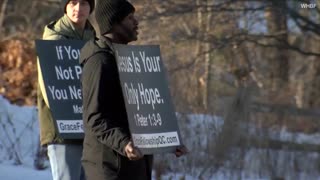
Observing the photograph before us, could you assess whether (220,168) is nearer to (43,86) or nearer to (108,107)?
(43,86)

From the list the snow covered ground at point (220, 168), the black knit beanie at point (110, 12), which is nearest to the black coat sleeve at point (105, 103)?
the black knit beanie at point (110, 12)

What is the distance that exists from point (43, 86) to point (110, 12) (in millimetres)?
1608

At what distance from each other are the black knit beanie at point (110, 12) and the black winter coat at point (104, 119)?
0.08 meters

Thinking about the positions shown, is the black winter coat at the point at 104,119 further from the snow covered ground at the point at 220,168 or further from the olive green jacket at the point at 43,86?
the snow covered ground at the point at 220,168

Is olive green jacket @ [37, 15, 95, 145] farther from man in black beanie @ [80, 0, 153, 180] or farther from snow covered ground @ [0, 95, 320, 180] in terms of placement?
snow covered ground @ [0, 95, 320, 180]

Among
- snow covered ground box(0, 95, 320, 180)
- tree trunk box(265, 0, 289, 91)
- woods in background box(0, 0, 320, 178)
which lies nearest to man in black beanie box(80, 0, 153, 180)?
snow covered ground box(0, 95, 320, 180)

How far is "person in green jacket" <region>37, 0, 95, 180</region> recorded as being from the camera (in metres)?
6.09

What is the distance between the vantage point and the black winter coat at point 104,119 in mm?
4590

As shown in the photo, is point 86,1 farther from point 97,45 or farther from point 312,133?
point 312,133

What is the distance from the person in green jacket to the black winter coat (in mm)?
1302

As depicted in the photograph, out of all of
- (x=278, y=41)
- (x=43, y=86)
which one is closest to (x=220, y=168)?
(x=278, y=41)

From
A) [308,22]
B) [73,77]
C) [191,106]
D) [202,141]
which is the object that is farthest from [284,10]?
[73,77]

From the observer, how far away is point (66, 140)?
6.11m

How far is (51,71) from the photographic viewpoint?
6.30 meters
